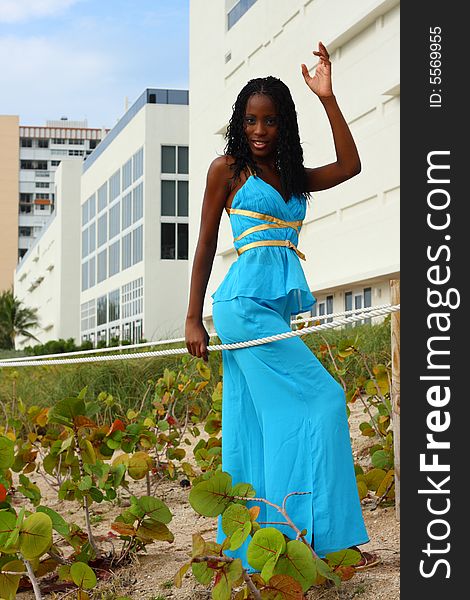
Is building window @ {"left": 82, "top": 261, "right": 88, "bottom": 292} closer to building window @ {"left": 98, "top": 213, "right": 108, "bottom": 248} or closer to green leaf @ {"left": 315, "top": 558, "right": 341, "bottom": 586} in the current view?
building window @ {"left": 98, "top": 213, "right": 108, "bottom": 248}

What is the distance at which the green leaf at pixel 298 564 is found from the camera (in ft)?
8.56

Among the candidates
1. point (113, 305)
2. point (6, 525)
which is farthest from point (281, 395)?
point (113, 305)

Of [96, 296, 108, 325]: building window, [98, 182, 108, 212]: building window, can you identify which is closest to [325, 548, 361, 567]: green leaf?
[96, 296, 108, 325]: building window

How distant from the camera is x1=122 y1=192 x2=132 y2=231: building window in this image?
1601 inches

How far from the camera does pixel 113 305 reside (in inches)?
1706

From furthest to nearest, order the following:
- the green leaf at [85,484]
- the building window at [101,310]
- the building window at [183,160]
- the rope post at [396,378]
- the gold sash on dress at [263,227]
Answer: the building window at [101,310]
the building window at [183,160]
the rope post at [396,378]
the green leaf at [85,484]
the gold sash on dress at [263,227]

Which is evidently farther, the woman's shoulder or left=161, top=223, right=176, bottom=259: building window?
left=161, top=223, right=176, bottom=259: building window

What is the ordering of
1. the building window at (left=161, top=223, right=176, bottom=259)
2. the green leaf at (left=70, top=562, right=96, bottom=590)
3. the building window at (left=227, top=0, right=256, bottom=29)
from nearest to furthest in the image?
1. the green leaf at (left=70, top=562, right=96, bottom=590)
2. the building window at (left=227, top=0, right=256, bottom=29)
3. the building window at (left=161, top=223, right=176, bottom=259)

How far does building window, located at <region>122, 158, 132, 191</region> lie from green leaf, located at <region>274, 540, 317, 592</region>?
38.5 metres

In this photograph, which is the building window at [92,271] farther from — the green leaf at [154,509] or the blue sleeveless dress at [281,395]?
the blue sleeveless dress at [281,395]

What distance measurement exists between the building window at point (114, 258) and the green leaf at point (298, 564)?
134 ft

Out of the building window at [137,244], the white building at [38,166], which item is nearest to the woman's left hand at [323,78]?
the building window at [137,244]

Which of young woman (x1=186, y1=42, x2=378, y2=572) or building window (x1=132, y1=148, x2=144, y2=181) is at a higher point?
building window (x1=132, y1=148, x2=144, y2=181)

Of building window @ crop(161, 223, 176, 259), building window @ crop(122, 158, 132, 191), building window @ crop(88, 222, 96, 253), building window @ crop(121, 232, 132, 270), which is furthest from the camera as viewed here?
building window @ crop(88, 222, 96, 253)
